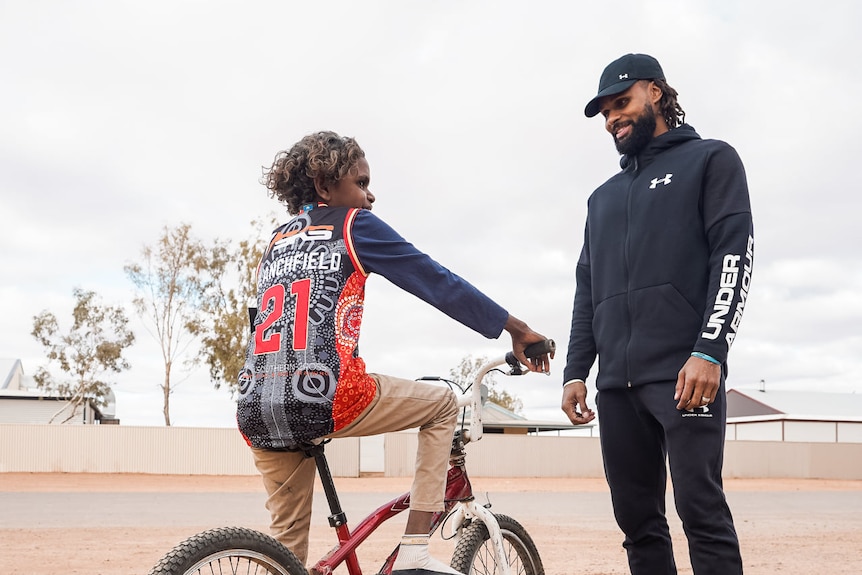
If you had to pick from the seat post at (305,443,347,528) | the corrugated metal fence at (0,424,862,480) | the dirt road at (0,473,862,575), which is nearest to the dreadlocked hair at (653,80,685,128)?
the seat post at (305,443,347,528)

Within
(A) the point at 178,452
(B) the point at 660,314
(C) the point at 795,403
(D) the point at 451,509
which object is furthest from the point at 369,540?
(C) the point at 795,403

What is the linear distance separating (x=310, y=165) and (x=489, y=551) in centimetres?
202

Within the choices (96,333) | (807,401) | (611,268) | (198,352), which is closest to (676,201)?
(611,268)

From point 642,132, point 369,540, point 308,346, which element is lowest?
point 369,540

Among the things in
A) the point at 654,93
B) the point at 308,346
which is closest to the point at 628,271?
the point at 654,93

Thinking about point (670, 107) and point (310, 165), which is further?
point (670, 107)

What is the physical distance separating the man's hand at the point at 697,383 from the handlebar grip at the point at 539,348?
0.49 meters

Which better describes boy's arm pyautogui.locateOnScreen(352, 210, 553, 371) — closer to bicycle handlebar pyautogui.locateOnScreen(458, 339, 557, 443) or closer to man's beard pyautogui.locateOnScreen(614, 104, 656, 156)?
bicycle handlebar pyautogui.locateOnScreen(458, 339, 557, 443)

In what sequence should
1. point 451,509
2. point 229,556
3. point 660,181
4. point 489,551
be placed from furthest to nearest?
point 489,551 < point 451,509 < point 660,181 < point 229,556

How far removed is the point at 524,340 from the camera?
3201mm

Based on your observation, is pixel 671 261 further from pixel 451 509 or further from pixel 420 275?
pixel 451 509

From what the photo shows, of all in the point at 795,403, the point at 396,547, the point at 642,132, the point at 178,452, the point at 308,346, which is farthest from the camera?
the point at 795,403

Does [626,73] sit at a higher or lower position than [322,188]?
higher

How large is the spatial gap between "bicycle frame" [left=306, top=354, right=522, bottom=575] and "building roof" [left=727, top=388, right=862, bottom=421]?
2341 inches
